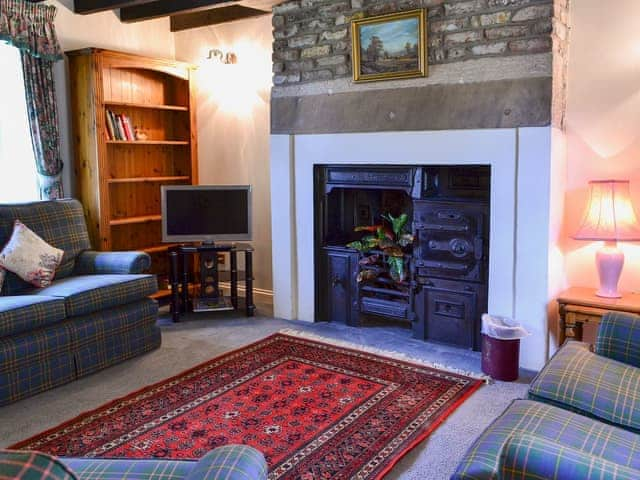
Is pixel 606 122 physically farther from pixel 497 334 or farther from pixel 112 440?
pixel 112 440

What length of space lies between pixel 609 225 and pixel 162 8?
3.63 m

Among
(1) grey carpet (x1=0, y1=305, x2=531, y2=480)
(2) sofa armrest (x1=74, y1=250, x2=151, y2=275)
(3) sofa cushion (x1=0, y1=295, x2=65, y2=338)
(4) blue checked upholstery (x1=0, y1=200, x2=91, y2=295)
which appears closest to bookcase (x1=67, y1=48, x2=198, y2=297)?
(4) blue checked upholstery (x1=0, y1=200, x2=91, y2=295)

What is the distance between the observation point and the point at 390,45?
4.09 metres

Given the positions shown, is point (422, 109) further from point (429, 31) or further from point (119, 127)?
point (119, 127)

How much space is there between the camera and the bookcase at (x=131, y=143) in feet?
15.8

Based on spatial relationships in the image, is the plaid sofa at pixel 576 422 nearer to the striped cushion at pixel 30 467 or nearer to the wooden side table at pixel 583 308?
the wooden side table at pixel 583 308

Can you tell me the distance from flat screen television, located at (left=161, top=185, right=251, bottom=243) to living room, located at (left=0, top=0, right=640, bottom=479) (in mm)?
24

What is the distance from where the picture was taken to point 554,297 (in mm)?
3791

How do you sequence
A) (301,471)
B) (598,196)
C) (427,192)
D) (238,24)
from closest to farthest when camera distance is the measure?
(301,471) < (598,196) < (427,192) < (238,24)

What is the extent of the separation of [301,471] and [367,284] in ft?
7.14

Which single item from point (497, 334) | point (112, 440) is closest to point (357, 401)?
point (497, 334)

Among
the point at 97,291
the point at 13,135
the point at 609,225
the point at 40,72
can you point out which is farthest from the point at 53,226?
the point at 609,225

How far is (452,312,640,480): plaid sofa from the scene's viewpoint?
1.46 metres

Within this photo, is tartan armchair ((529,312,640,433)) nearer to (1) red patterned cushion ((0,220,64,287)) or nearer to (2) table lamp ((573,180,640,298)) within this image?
(2) table lamp ((573,180,640,298))
